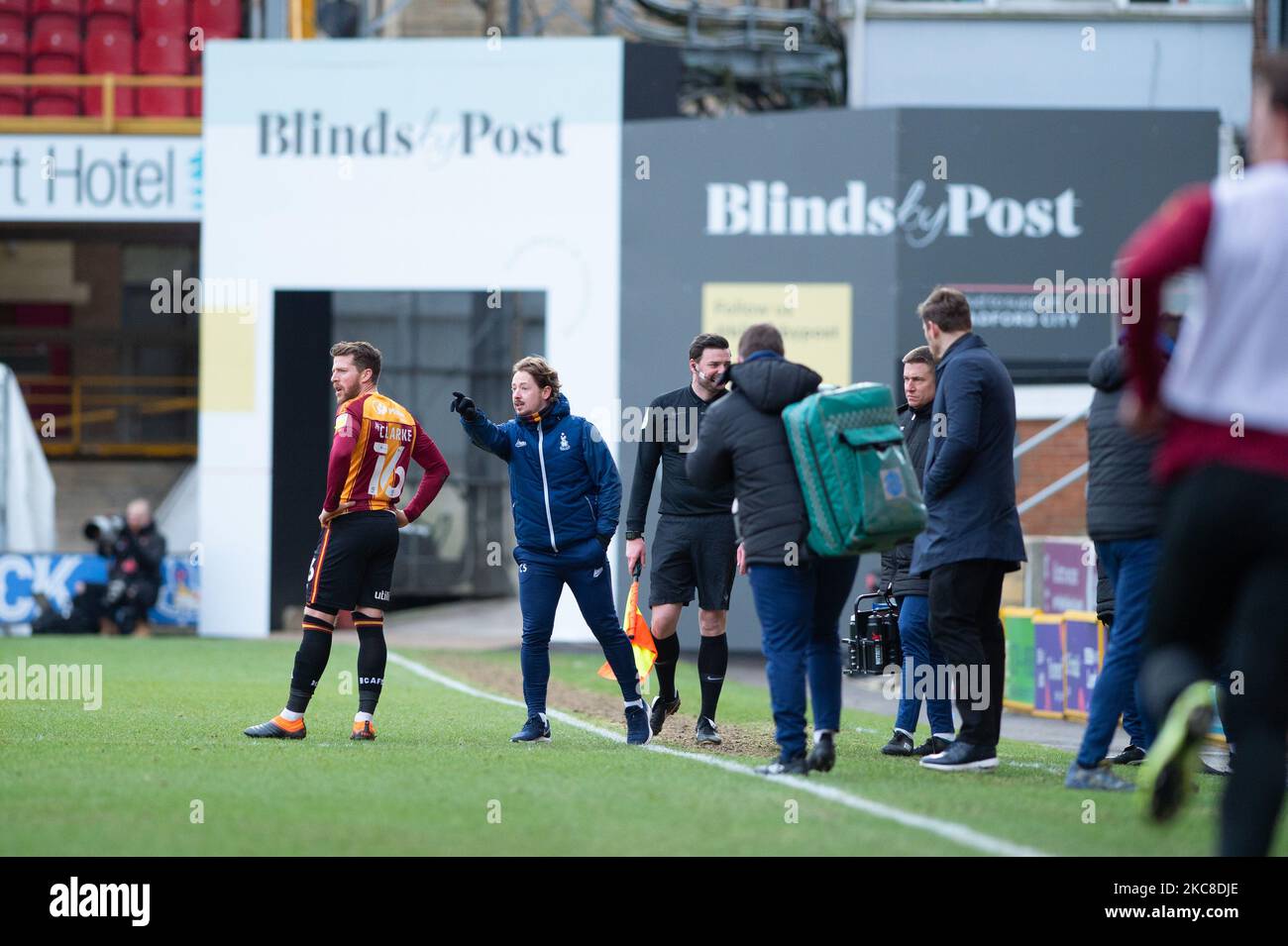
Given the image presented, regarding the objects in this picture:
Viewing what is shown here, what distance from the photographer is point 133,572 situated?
2036cm

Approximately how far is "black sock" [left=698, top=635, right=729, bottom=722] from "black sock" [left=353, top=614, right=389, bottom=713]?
5.83 feet

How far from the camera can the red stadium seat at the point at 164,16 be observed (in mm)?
27438

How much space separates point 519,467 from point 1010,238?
11.5 m

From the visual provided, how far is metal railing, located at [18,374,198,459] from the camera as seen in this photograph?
3038 cm

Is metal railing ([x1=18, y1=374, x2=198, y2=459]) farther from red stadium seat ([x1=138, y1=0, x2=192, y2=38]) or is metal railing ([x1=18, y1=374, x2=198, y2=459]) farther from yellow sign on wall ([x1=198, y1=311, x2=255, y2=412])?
yellow sign on wall ([x1=198, y1=311, x2=255, y2=412])

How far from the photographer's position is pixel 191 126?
73.0 ft

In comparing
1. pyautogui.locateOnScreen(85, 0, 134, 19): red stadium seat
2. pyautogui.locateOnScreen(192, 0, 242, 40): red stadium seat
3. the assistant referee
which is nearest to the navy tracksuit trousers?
the assistant referee

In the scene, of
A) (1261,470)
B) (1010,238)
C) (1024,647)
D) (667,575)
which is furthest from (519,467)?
(1010,238)

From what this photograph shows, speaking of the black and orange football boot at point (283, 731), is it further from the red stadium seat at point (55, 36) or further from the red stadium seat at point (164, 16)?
the red stadium seat at point (55, 36)

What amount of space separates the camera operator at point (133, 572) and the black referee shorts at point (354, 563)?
39.3 ft

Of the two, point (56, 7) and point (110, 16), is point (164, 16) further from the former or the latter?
point (56, 7)

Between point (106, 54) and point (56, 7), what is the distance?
4.77 ft

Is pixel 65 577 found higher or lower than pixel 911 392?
lower
